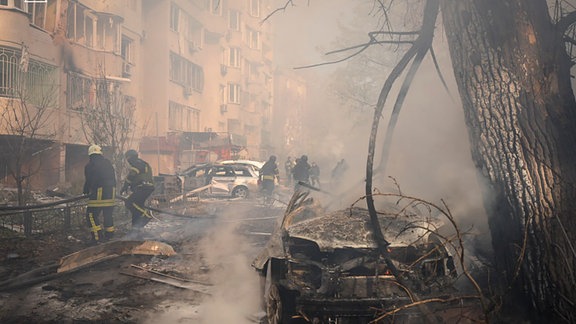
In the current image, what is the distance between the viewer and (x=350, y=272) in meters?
4.17

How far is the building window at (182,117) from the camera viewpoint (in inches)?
1303

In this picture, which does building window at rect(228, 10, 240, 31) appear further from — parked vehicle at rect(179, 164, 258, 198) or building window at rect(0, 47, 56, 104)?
parked vehicle at rect(179, 164, 258, 198)

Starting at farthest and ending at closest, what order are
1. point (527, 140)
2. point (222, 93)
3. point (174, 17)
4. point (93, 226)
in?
point (222, 93), point (174, 17), point (93, 226), point (527, 140)

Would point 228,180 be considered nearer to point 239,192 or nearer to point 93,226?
point 239,192

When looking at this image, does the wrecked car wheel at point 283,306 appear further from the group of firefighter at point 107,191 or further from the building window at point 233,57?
the building window at point 233,57

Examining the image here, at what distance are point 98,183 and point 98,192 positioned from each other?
0.60 ft

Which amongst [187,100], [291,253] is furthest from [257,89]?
[291,253]

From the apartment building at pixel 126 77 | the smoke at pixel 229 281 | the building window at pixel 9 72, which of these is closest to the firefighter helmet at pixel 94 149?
the smoke at pixel 229 281

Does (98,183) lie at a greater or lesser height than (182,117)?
lesser

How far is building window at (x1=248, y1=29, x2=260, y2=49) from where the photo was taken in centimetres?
5307

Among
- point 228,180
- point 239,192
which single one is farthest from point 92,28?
point 239,192

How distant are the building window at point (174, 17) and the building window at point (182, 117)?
6.12 metres

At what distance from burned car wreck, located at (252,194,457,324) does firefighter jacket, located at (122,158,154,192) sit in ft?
18.9

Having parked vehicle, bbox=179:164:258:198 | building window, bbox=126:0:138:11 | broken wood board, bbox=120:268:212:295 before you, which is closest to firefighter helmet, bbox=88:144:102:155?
broken wood board, bbox=120:268:212:295
